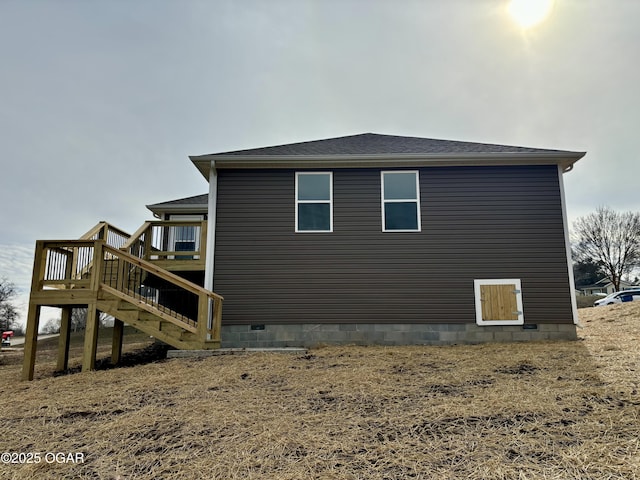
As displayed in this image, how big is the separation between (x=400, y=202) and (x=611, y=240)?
3333 cm

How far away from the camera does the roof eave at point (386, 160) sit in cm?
774

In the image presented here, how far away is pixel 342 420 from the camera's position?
3324 millimetres

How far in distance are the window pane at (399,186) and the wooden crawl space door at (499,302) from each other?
226cm

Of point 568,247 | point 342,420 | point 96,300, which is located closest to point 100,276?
point 96,300

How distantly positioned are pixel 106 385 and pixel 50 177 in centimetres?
1203

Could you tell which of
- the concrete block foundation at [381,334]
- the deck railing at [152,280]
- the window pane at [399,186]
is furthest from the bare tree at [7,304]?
the window pane at [399,186]

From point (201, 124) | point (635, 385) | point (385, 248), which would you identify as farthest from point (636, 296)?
point (201, 124)

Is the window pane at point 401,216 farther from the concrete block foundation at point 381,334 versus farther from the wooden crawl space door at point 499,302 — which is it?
the concrete block foundation at point 381,334

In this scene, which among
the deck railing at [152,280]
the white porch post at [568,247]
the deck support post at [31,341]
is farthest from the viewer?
the white porch post at [568,247]

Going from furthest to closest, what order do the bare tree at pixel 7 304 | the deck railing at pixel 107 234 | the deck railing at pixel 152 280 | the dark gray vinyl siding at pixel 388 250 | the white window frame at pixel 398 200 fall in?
the bare tree at pixel 7 304 < the white window frame at pixel 398 200 < the dark gray vinyl siding at pixel 388 250 < the deck railing at pixel 107 234 < the deck railing at pixel 152 280

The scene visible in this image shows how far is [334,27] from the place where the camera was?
9.80 meters

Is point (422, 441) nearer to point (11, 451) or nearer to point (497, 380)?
point (497, 380)

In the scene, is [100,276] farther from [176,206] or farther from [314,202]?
[176,206]

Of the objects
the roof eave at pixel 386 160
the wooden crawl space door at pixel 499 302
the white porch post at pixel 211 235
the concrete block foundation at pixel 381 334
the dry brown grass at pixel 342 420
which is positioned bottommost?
the dry brown grass at pixel 342 420
